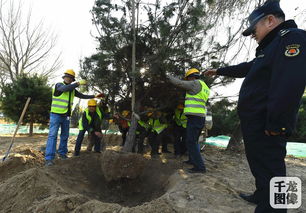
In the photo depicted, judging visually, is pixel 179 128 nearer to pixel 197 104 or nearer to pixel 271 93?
pixel 197 104

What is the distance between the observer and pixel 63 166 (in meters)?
3.55

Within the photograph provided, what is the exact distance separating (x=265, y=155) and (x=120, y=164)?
212cm

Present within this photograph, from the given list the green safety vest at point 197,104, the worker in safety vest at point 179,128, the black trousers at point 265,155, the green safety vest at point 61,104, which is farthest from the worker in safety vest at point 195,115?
the green safety vest at point 61,104

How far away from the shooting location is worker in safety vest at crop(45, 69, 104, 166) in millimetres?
3920

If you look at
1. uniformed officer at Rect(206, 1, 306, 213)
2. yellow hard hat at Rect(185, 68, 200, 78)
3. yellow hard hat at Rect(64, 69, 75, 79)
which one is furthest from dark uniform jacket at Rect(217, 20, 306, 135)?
yellow hard hat at Rect(64, 69, 75, 79)

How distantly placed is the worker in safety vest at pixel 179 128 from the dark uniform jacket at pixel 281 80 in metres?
2.96

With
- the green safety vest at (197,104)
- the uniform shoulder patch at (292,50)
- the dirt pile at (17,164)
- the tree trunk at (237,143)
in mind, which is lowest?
the dirt pile at (17,164)

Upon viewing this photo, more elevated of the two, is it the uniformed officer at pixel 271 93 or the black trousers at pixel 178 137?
the uniformed officer at pixel 271 93

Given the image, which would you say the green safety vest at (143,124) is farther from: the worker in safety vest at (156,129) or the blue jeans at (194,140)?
the blue jeans at (194,140)

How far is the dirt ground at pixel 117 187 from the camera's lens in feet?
7.26

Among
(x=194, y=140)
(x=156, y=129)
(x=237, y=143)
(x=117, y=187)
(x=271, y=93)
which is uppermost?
(x=271, y=93)

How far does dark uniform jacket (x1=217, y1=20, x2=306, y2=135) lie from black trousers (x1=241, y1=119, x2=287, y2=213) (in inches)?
4.6

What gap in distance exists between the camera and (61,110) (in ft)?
13.4

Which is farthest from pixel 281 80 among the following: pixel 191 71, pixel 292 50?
pixel 191 71
